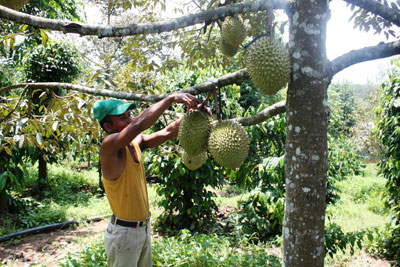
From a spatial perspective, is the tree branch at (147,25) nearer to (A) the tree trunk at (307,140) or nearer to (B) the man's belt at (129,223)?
(A) the tree trunk at (307,140)

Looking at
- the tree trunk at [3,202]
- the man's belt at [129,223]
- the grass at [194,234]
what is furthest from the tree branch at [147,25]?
the tree trunk at [3,202]

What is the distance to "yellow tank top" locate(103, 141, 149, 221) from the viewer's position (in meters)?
1.97

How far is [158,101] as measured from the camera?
5.03 ft

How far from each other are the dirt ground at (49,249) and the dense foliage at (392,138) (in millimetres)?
276

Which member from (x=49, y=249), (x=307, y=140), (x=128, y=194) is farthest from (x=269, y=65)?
(x=49, y=249)

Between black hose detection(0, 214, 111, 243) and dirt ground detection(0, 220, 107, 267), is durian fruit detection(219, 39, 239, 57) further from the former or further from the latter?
black hose detection(0, 214, 111, 243)

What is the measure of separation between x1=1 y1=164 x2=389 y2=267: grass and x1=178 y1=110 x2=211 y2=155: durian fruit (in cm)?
134

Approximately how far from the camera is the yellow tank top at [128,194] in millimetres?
1972

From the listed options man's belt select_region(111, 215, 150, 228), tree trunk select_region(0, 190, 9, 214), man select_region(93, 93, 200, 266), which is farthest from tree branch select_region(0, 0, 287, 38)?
tree trunk select_region(0, 190, 9, 214)

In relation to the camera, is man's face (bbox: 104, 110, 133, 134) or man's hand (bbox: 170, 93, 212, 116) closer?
man's hand (bbox: 170, 93, 212, 116)

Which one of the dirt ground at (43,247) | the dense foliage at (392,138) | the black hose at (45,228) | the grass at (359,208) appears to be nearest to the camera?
the dense foliage at (392,138)

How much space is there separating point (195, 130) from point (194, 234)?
2281mm

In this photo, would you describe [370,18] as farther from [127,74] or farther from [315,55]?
[127,74]

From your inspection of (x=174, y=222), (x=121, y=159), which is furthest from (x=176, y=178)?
(x=121, y=159)
